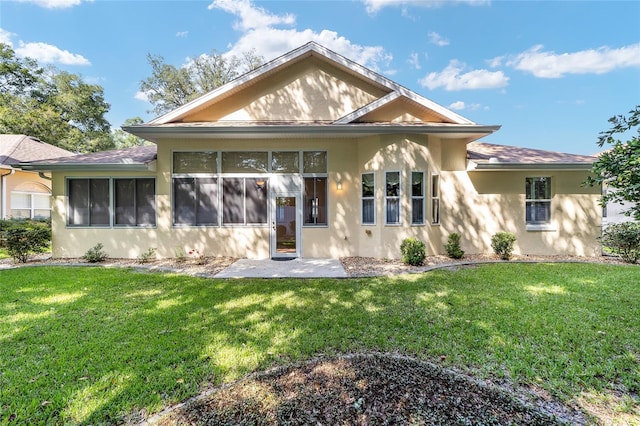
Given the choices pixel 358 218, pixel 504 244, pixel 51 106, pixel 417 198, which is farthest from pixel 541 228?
pixel 51 106

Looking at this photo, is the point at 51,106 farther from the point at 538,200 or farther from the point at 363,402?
the point at 538,200

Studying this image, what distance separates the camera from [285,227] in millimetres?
9367

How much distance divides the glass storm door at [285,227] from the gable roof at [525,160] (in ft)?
20.4

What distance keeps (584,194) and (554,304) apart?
274 inches

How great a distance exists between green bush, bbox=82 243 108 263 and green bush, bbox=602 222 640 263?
16097mm

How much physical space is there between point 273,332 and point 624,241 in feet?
36.3

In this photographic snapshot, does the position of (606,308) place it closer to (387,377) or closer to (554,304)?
(554,304)

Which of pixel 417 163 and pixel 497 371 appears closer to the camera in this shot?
pixel 497 371

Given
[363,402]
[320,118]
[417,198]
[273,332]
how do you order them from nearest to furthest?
[363,402] < [273,332] < [417,198] < [320,118]

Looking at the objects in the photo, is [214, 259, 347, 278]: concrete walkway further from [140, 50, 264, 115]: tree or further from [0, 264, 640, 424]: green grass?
[140, 50, 264, 115]: tree

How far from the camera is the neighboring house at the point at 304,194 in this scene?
29.8 feet

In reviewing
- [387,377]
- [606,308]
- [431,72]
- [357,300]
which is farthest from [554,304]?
[431,72]

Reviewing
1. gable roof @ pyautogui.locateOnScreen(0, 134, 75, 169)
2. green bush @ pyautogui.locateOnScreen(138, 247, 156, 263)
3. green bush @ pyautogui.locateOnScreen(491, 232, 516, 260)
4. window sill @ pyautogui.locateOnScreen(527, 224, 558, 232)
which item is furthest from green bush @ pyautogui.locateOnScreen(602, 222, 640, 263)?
gable roof @ pyautogui.locateOnScreen(0, 134, 75, 169)

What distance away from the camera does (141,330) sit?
4027mm
